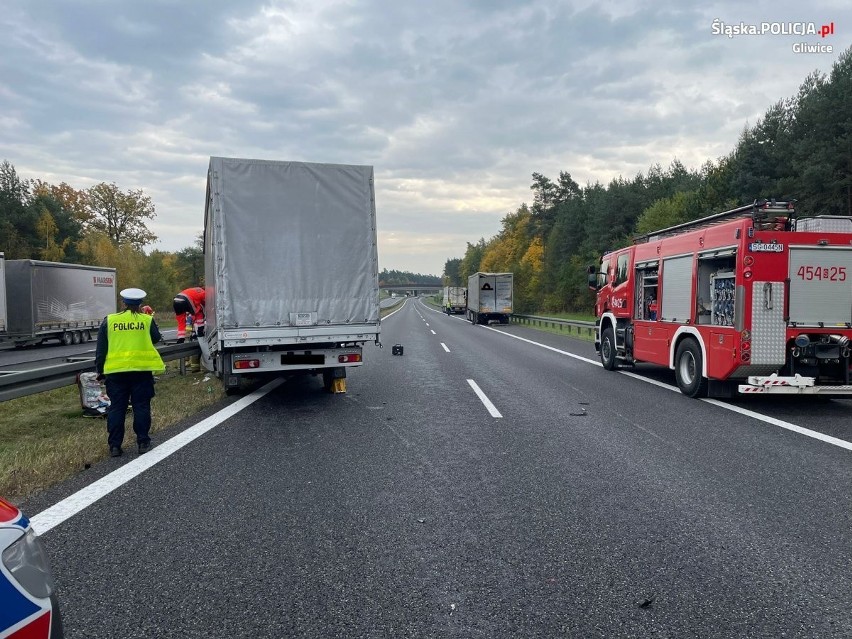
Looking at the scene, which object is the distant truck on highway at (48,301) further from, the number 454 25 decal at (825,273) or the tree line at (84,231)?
the number 454 25 decal at (825,273)

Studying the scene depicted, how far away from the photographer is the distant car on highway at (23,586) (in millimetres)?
1575

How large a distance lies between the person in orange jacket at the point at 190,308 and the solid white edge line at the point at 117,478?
4391mm

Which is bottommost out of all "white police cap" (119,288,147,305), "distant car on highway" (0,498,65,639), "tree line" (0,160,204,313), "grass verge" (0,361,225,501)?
"grass verge" (0,361,225,501)

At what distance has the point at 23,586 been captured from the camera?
1667mm

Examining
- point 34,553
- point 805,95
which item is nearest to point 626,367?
point 34,553

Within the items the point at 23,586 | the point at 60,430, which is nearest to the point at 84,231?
the point at 60,430

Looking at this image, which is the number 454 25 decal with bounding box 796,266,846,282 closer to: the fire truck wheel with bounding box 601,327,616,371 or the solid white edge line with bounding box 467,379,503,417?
the solid white edge line with bounding box 467,379,503,417

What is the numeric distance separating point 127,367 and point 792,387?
8.42m

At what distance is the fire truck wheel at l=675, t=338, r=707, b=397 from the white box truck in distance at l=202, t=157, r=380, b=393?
502cm

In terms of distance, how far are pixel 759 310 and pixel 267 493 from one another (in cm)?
691

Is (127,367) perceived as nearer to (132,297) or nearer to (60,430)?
(132,297)

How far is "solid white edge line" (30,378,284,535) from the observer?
14.0 ft

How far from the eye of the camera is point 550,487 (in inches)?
197

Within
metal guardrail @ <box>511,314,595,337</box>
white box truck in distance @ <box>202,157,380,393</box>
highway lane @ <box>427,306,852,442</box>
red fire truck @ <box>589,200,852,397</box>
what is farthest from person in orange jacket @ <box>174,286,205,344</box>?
metal guardrail @ <box>511,314,595,337</box>
